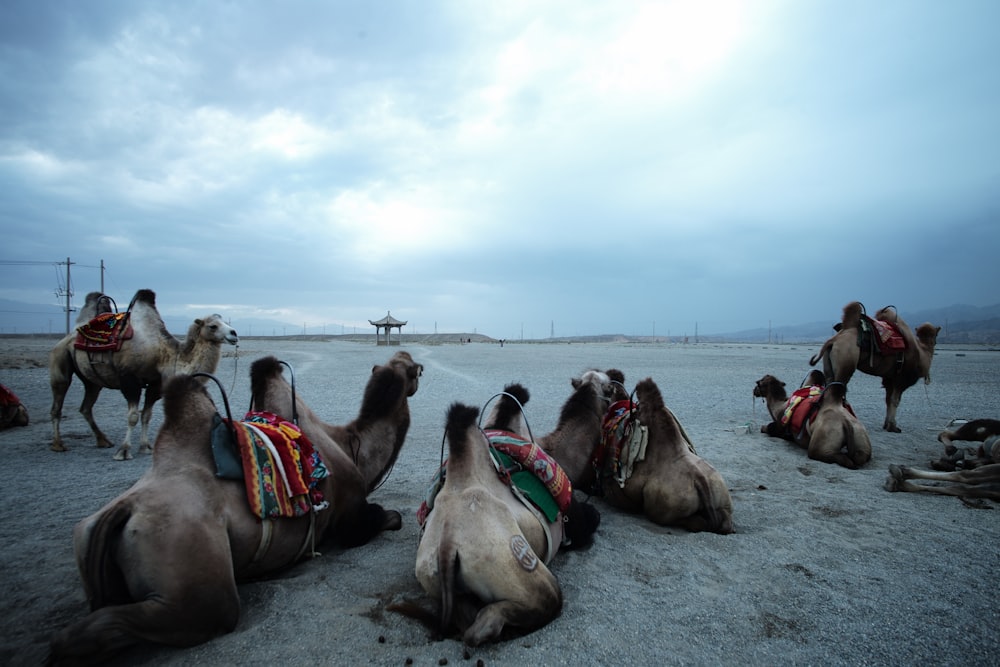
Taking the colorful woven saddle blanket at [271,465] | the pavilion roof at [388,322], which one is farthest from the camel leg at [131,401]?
the pavilion roof at [388,322]

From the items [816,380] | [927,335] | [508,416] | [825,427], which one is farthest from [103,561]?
[927,335]

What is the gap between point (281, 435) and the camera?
11.1ft

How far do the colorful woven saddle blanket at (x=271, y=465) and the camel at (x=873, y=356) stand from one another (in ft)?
27.7

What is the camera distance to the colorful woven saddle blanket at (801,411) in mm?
7402

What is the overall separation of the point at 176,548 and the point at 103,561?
30 cm

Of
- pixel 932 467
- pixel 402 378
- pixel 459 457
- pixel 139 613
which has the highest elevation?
pixel 402 378

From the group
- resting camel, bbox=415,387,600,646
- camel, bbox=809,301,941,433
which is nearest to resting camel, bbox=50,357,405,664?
resting camel, bbox=415,387,600,646

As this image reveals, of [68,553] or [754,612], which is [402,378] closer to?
[68,553]

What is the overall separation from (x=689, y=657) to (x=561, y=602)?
2.20 ft

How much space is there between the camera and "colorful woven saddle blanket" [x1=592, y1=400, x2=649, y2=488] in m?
4.57

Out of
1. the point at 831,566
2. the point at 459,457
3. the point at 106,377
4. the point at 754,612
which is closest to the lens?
the point at 754,612

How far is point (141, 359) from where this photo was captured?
7.45 metres

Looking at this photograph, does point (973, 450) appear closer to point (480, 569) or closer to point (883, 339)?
point (883, 339)

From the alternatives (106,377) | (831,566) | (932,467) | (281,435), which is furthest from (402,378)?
(932,467)
